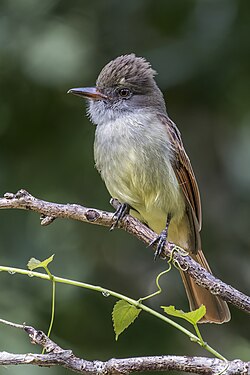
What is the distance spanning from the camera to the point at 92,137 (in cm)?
463

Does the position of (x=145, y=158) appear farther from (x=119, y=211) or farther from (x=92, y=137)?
(x=92, y=137)

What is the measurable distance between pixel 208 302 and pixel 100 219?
100 cm

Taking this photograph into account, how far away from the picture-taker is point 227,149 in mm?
Result: 4680

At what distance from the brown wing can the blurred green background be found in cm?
44

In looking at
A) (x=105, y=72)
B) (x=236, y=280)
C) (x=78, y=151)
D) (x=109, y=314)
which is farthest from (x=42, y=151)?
(x=236, y=280)

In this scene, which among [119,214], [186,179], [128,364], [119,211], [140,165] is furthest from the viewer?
[186,179]

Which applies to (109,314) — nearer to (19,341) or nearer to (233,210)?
(19,341)

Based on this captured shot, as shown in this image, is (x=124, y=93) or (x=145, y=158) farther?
(x=124, y=93)

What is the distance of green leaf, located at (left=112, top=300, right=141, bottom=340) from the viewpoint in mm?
2512

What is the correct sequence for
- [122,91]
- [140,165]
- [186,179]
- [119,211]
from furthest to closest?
[122,91] → [186,179] → [140,165] → [119,211]

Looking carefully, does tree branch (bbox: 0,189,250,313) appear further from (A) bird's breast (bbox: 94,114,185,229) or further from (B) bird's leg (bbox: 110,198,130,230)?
(A) bird's breast (bbox: 94,114,185,229)

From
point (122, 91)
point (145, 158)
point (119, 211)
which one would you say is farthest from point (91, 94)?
point (119, 211)

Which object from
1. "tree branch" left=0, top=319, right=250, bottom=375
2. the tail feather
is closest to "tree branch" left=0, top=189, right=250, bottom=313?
"tree branch" left=0, top=319, right=250, bottom=375

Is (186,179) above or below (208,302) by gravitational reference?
above
